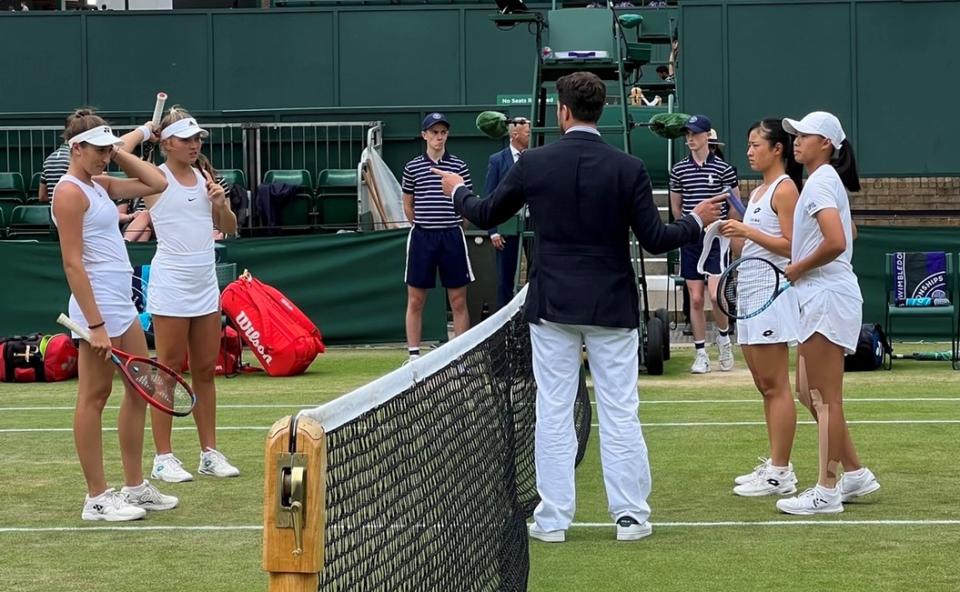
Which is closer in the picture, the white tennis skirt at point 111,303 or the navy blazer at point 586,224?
the navy blazer at point 586,224

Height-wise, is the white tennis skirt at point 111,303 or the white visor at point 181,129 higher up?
the white visor at point 181,129

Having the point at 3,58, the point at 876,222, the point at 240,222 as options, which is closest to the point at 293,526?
the point at 240,222

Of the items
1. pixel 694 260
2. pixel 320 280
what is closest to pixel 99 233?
pixel 694 260

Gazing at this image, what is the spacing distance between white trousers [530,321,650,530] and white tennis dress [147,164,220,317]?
225cm

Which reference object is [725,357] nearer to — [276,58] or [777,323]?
[777,323]

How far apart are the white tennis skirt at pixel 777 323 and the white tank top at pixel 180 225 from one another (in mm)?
2970

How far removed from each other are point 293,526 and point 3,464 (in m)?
6.93

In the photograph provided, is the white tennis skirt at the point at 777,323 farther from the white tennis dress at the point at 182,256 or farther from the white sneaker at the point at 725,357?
the white sneaker at the point at 725,357

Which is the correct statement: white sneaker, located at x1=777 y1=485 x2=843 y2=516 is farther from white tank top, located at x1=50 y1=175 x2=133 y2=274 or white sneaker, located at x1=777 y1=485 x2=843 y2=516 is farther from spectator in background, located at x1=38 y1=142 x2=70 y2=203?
spectator in background, located at x1=38 y1=142 x2=70 y2=203

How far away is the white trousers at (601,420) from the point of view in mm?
6895

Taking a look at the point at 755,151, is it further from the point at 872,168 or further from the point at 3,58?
the point at 3,58

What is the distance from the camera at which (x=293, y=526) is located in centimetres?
311

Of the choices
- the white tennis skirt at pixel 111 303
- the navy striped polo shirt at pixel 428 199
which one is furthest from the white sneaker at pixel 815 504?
the navy striped polo shirt at pixel 428 199

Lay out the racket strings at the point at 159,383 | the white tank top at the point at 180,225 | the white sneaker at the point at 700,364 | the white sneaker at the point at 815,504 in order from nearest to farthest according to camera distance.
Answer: the racket strings at the point at 159,383 → the white sneaker at the point at 815,504 → the white tank top at the point at 180,225 → the white sneaker at the point at 700,364
